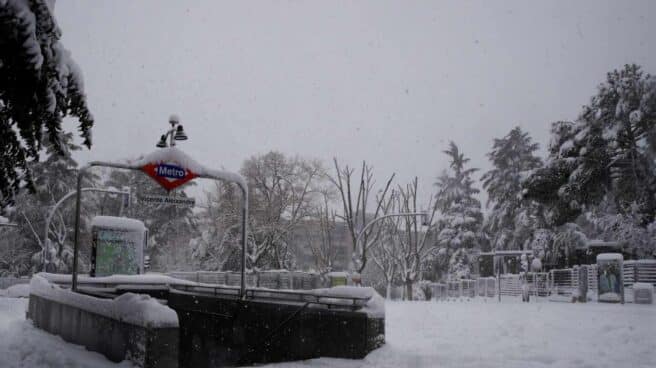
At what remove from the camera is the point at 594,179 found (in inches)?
1075

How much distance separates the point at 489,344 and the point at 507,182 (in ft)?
124

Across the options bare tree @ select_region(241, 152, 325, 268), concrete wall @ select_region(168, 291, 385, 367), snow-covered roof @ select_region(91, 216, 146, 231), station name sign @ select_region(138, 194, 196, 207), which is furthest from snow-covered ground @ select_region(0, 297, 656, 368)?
bare tree @ select_region(241, 152, 325, 268)

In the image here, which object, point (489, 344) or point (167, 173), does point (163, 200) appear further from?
point (489, 344)

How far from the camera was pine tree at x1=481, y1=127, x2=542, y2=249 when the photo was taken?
45656mm

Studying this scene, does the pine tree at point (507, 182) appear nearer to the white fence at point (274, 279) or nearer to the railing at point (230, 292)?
the white fence at point (274, 279)

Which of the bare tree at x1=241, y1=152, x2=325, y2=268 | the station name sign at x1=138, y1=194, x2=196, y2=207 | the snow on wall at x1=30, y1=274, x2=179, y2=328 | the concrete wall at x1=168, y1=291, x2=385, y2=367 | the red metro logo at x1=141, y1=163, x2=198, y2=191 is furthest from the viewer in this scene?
the bare tree at x1=241, y1=152, x2=325, y2=268

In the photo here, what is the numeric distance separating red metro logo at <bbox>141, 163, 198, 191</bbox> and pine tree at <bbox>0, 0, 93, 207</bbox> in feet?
23.1

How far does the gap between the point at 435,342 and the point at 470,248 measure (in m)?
36.3

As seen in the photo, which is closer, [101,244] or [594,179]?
[101,244]

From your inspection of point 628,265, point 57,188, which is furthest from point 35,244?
point 628,265

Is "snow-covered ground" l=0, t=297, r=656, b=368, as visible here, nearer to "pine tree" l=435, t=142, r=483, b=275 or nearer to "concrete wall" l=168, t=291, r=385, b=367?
"concrete wall" l=168, t=291, r=385, b=367

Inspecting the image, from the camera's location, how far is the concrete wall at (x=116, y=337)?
8.40 meters

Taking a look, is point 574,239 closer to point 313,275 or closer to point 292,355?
point 313,275

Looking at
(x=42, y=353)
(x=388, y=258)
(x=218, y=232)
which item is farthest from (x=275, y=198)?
(x=42, y=353)
